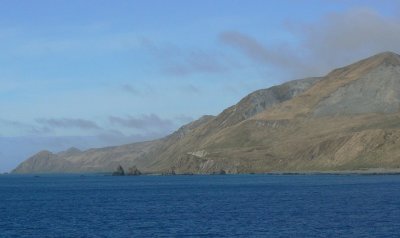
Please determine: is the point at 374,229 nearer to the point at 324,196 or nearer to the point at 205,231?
the point at 205,231

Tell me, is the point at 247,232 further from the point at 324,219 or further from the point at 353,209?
the point at 353,209

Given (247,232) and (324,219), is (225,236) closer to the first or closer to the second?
(247,232)

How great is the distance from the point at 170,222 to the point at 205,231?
12.6 m

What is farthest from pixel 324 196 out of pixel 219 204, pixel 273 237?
pixel 273 237

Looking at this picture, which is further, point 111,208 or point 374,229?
point 111,208

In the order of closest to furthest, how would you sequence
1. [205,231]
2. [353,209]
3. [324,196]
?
[205,231], [353,209], [324,196]

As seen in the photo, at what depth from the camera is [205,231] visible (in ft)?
292

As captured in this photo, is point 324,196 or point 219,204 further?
point 324,196

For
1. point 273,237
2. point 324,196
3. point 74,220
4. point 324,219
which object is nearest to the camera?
point 273,237

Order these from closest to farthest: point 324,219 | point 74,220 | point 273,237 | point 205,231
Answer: point 273,237
point 205,231
point 324,219
point 74,220

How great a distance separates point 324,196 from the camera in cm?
15000

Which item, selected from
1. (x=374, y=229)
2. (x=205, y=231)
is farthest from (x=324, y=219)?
(x=205, y=231)

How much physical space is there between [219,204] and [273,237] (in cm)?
5188

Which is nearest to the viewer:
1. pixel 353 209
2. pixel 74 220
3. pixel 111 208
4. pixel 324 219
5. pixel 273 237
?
pixel 273 237
